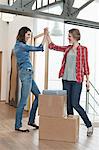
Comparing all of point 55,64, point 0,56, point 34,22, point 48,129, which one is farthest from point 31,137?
point 0,56

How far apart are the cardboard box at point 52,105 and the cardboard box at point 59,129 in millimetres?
62

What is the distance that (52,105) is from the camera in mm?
3424

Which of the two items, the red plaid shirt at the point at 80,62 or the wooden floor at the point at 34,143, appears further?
the red plaid shirt at the point at 80,62

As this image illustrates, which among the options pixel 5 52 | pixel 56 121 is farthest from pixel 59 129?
pixel 5 52

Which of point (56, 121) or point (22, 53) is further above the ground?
point (22, 53)

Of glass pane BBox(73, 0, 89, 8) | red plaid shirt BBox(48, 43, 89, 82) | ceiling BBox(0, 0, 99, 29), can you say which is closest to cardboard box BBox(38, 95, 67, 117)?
red plaid shirt BBox(48, 43, 89, 82)

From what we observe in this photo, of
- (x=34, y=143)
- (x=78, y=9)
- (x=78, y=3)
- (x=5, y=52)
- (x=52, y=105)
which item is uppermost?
(x=78, y=3)

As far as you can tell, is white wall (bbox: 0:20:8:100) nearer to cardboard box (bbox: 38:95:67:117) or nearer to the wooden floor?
the wooden floor

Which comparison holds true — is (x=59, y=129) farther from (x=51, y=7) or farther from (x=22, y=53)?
(x=51, y=7)

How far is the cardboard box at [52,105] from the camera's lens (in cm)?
340

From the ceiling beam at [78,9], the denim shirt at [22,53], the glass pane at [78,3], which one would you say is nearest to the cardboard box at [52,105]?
the denim shirt at [22,53]

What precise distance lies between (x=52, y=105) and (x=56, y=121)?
198 mm

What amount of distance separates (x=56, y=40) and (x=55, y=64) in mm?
476

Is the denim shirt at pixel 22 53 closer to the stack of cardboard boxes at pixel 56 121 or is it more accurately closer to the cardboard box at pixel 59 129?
the stack of cardboard boxes at pixel 56 121
